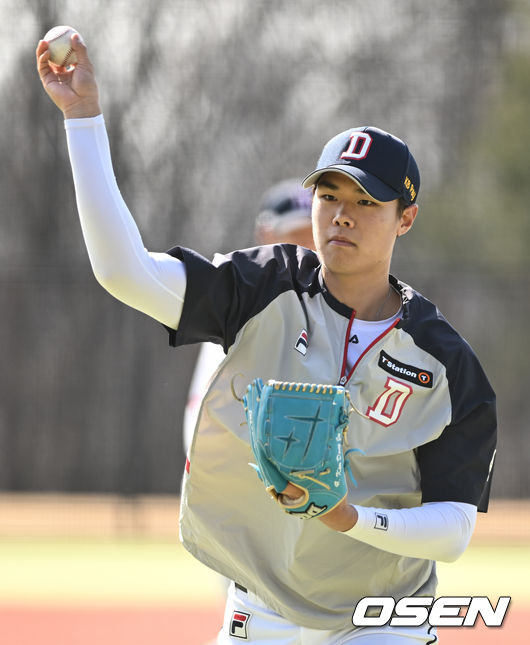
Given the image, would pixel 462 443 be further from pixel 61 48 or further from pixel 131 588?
pixel 131 588

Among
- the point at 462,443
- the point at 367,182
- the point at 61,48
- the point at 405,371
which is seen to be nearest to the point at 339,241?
the point at 367,182

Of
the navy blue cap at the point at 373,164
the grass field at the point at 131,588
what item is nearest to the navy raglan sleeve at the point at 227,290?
the navy blue cap at the point at 373,164

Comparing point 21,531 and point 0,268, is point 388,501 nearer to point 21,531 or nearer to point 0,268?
point 21,531

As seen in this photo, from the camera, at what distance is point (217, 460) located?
359 centimetres

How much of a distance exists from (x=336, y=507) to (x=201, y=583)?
6.89m

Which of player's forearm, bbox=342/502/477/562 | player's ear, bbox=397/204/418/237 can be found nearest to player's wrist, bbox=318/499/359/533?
player's forearm, bbox=342/502/477/562

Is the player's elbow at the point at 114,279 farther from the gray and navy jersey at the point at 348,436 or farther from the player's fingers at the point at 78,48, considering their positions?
the player's fingers at the point at 78,48

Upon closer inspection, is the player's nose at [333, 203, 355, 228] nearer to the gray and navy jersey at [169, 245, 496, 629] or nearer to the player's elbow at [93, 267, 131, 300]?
the gray and navy jersey at [169, 245, 496, 629]

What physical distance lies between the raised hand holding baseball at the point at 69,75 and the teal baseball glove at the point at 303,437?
2.92 ft

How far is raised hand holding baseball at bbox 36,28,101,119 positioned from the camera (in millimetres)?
3254

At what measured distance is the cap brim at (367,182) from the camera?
3541 millimetres

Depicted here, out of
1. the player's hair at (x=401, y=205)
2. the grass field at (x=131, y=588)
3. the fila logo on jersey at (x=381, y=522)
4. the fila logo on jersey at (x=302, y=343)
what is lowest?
the grass field at (x=131, y=588)

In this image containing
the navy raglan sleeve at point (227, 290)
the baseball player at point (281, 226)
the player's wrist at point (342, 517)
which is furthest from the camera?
the baseball player at point (281, 226)

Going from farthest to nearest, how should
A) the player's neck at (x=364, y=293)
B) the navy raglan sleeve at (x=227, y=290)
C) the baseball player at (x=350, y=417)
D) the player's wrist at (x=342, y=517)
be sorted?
the player's neck at (x=364, y=293) → the baseball player at (x=350, y=417) → the navy raglan sleeve at (x=227, y=290) → the player's wrist at (x=342, y=517)
